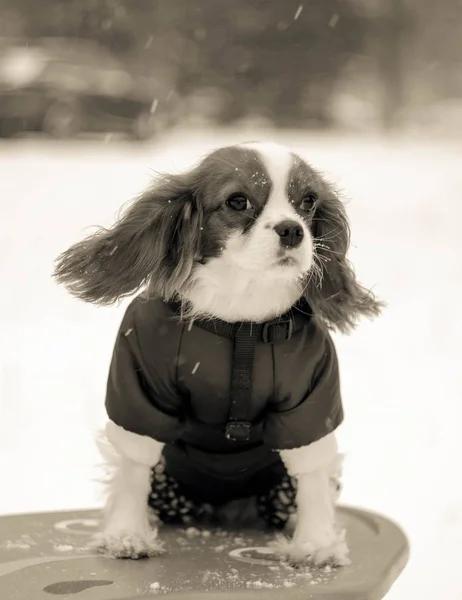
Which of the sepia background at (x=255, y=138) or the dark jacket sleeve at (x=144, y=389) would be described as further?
the sepia background at (x=255, y=138)

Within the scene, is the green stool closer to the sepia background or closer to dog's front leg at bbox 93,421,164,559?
dog's front leg at bbox 93,421,164,559

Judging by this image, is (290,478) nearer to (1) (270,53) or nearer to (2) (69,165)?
(2) (69,165)

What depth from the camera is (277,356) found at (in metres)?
2.00

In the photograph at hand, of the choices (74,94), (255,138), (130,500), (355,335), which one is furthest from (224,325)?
(74,94)

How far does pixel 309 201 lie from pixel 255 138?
3.39m

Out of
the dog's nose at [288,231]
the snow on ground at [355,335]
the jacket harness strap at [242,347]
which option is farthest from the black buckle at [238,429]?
the snow on ground at [355,335]

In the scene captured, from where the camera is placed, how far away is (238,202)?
6.31 ft

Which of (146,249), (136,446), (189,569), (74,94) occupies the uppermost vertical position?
(74,94)

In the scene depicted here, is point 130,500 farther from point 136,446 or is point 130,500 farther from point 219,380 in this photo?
point 219,380

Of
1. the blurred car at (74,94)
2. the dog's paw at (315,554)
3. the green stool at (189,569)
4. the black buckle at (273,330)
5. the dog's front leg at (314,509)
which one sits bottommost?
the green stool at (189,569)

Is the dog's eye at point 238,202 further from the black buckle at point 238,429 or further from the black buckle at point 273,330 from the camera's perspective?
the black buckle at point 238,429

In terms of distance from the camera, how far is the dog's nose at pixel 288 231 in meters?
1.84

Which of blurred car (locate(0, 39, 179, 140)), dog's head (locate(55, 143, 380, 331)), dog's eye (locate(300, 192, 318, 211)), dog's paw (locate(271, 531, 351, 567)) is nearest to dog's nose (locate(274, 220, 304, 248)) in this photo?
dog's head (locate(55, 143, 380, 331))

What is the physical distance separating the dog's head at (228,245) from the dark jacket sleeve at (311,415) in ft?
0.47
